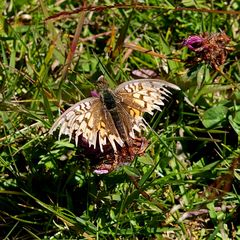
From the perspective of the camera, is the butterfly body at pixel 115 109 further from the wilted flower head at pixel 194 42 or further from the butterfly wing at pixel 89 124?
the wilted flower head at pixel 194 42

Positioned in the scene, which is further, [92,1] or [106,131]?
[92,1]

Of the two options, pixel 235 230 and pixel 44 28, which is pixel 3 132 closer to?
pixel 44 28

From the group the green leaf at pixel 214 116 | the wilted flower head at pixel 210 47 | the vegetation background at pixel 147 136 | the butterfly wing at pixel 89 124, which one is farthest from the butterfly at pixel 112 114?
the green leaf at pixel 214 116

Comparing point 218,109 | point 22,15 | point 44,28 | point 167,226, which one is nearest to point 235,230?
point 167,226

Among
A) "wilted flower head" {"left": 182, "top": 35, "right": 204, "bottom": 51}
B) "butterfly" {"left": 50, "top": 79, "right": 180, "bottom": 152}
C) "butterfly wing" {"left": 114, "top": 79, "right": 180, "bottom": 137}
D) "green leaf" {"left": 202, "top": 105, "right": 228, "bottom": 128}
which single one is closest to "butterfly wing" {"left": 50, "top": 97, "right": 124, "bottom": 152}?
"butterfly" {"left": 50, "top": 79, "right": 180, "bottom": 152}

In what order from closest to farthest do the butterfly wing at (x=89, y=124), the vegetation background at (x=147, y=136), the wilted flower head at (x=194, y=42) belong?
the butterfly wing at (x=89, y=124), the vegetation background at (x=147, y=136), the wilted flower head at (x=194, y=42)

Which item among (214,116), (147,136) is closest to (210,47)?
(214,116)

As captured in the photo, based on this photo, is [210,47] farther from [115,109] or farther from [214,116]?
[115,109]
